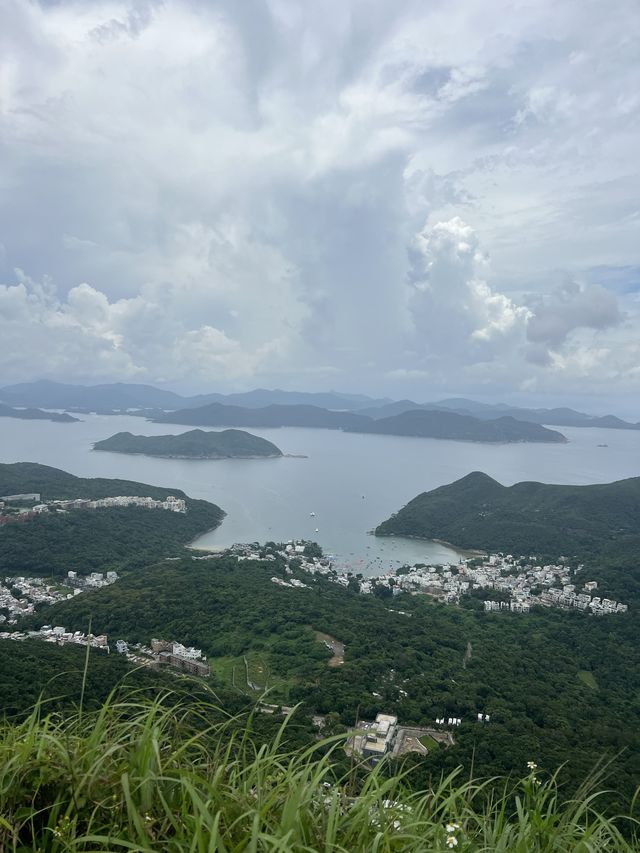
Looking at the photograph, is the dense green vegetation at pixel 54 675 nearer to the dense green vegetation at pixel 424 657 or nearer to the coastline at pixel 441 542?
the dense green vegetation at pixel 424 657

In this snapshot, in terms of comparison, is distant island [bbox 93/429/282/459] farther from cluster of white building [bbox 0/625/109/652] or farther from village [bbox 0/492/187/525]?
cluster of white building [bbox 0/625/109/652]

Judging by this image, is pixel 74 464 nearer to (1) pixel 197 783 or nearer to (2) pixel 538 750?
(2) pixel 538 750

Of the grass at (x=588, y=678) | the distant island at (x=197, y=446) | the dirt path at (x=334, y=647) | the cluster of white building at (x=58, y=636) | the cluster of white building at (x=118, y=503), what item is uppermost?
the distant island at (x=197, y=446)

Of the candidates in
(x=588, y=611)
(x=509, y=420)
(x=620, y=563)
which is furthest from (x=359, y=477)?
(x=509, y=420)

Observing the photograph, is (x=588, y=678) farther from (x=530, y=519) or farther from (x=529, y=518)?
(x=529, y=518)

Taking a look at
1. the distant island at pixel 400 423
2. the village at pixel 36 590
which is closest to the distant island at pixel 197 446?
the distant island at pixel 400 423

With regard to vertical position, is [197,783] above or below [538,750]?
above

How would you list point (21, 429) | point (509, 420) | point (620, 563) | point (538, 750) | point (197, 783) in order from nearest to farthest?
point (197, 783), point (538, 750), point (620, 563), point (21, 429), point (509, 420)

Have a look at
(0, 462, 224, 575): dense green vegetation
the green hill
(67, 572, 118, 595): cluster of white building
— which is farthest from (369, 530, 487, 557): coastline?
(67, 572, 118, 595): cluster of white building
